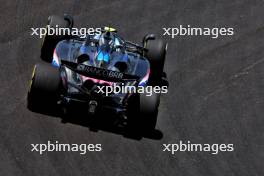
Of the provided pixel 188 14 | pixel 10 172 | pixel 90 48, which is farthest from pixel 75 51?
pixel 188 14

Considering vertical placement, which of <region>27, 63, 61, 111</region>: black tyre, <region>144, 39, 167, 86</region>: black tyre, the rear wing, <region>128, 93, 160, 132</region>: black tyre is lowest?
<region>128, 93, 160, 132</region>: black tyre

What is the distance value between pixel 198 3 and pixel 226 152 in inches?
285

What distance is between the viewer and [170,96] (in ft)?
68.6

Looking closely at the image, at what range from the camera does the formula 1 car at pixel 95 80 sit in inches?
739

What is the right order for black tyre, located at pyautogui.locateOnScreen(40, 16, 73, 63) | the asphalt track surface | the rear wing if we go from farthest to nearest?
black tyre, located at pyautogui.locateOnScreen(40, 16, 73, 63)
the rear wing
the asphalt track surface

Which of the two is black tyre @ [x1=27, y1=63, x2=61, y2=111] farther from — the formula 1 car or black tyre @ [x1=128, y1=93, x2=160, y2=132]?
black tyre @ [x1=128, y1=93, x2=160, y2=132]

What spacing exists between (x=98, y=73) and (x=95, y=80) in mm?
195

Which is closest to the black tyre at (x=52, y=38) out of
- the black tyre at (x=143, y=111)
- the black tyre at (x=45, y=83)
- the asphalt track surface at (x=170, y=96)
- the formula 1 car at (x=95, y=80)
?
the asphalt track surface at (x=170, y=96)

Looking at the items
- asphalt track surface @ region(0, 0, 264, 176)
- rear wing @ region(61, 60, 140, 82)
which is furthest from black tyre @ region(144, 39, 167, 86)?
rear wing @ region(61, 60, 140, 82)

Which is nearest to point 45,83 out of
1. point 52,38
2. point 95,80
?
point 95,80

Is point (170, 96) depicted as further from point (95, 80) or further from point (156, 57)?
point (95, 80)

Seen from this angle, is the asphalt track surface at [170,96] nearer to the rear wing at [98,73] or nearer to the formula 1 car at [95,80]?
the formula 1 car at [95,80]

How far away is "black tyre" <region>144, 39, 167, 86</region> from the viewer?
21.2 meters

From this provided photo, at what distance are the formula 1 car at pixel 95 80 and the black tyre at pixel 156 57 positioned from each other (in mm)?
661
